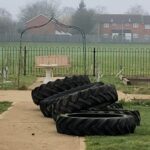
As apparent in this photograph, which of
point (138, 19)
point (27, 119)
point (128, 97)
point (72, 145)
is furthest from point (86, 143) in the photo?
point (138, 19)

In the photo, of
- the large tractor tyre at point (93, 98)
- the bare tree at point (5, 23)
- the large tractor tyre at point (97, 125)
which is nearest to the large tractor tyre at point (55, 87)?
the large tractor tyre at point (93, 98)

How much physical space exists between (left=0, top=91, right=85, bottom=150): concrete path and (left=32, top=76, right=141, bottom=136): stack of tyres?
0.65 feet

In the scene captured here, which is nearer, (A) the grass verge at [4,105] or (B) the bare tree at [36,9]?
(A) the grass verge at [4,105]

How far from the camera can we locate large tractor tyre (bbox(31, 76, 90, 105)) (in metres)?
13.3

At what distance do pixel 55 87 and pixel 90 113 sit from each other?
10.3 ft

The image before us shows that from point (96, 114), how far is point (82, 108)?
0.30m

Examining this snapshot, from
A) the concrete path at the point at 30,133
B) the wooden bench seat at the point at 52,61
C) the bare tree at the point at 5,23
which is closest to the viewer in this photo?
the concrete path at the point at 30,133

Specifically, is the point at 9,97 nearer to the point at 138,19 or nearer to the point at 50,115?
the point at 50,115

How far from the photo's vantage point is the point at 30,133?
31.6 feet

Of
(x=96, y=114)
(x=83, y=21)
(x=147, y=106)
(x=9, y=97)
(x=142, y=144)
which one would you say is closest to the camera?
(x=142, y=144)

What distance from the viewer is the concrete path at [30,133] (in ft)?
27.4

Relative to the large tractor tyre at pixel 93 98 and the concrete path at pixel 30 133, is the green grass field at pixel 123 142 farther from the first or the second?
the large tractor tyre at pixel 93 98

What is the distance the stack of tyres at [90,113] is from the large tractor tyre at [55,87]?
1.29 ft

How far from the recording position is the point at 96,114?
1030 cm
